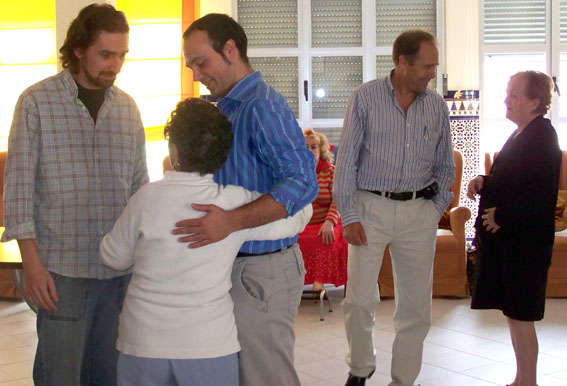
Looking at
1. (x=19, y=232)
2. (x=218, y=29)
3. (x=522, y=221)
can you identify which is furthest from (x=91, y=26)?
(x=522, y=221)

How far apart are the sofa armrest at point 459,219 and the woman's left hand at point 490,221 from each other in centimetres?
258

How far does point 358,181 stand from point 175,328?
5.90 feet

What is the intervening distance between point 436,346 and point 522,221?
4.91 feet

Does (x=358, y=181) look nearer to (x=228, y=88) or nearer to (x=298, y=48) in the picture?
(x=228, y=88)

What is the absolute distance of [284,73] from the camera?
8.07 m

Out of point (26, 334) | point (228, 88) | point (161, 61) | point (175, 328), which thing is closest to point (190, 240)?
point (175, 328)

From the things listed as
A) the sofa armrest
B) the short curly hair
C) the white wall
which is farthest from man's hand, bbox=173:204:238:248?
the white wall

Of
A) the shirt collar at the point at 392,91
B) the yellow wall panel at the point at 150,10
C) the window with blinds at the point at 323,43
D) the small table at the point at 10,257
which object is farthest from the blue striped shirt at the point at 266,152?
the window with blinds at the point at 323,43

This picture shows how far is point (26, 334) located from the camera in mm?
5133

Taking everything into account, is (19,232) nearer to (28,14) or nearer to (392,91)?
(392,91)

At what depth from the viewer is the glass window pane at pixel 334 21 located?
805cm

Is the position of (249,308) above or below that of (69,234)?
below

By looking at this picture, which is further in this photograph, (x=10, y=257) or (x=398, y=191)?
(x=398, y=191)

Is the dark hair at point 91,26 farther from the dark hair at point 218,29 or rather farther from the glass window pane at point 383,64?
the glass window pane at point 383,64
